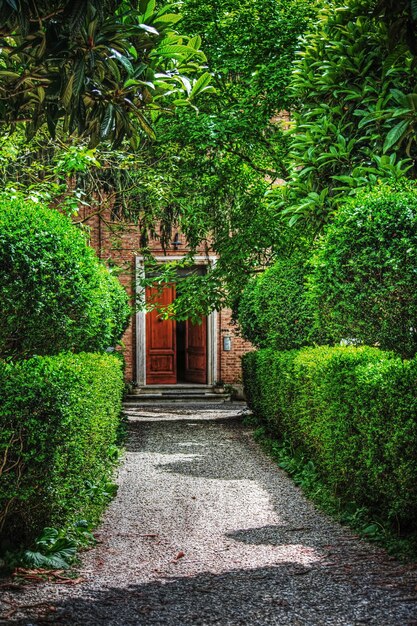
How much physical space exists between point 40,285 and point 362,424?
2750 millimetres

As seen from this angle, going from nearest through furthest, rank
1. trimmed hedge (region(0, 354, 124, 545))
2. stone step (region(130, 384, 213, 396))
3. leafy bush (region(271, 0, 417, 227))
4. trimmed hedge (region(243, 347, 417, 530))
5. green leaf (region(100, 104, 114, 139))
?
green leaf (region(100, 104, 114, 139))
trimmed hedge (region(0, 354, 124, 545))
trimmed hedge (region(243, 347, 417, 530))
leafy bush (region(271, 0, 417, 227))
stone step (region(130, 384, 213, 396))

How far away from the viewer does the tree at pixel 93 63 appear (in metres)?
3.91

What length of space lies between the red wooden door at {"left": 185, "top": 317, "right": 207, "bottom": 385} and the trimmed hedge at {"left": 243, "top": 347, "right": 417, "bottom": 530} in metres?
11.8

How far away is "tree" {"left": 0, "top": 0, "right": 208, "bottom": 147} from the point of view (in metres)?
3.91

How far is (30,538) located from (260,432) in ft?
25.7

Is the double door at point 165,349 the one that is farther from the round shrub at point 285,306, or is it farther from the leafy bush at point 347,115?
the leafy bush at point 347,115

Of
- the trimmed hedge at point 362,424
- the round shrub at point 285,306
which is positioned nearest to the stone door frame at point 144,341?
the round shrub at point 285,306

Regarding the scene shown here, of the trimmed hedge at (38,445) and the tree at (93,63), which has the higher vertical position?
the tree at (93,63)

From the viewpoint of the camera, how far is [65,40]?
403cm

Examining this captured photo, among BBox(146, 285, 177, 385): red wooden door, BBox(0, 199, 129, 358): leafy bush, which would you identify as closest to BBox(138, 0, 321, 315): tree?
Answer: BBox(146, 285, 177, 385): red wooden door

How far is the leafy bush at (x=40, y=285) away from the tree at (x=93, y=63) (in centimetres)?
124

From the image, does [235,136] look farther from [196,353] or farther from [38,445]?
[196,353]

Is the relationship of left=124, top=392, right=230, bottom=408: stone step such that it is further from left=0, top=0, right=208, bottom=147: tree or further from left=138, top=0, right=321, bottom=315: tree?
left=0, top=0, right=208, bottom=147: tree

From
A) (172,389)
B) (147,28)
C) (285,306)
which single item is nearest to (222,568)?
(147,28)
